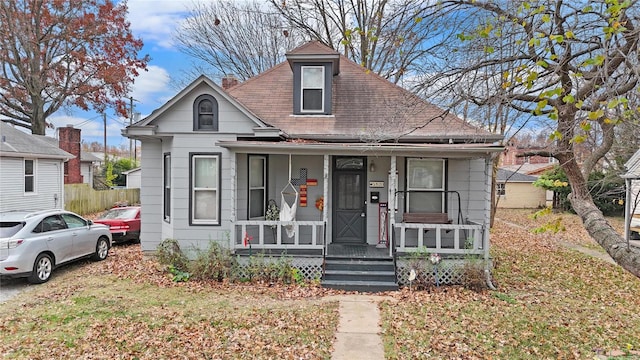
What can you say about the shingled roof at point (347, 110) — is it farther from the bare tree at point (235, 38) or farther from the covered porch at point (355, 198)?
the bare tree at point (235, 38)

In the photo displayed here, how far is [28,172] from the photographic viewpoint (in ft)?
57.0

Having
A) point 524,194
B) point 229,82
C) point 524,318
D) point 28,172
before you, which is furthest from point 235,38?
point 524,194

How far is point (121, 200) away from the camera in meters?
24.8

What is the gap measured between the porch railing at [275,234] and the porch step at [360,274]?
655 mm

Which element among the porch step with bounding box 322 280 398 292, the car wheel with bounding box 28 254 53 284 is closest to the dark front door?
the porch step with bounding box 322 280 398 292

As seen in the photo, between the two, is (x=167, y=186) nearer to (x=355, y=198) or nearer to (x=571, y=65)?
(x=355, y=198)

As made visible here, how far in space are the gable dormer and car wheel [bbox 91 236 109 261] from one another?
709 cm

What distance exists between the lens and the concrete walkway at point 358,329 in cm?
530

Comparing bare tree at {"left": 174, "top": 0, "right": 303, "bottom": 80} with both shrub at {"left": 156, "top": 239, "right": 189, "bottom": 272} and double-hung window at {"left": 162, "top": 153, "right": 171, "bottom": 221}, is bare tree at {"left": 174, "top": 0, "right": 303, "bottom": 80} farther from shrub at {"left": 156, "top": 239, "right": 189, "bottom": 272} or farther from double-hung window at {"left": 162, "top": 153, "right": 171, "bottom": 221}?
shrub at {"left": 156, "top": 239, "right": 189, "bottom": 272}

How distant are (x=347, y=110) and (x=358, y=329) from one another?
7068 millimetres

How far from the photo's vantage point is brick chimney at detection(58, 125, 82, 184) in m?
24.6

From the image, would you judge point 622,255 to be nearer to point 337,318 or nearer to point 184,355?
point 337,318

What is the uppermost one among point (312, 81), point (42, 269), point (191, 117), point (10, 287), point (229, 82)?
point (229, 82)

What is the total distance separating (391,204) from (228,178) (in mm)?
4217
